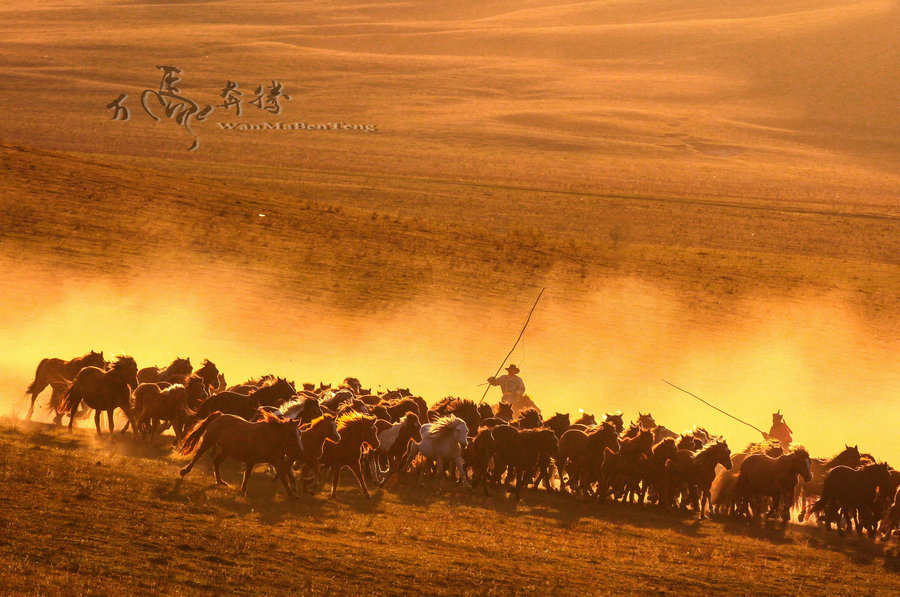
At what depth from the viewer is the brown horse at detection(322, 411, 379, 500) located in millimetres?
15258

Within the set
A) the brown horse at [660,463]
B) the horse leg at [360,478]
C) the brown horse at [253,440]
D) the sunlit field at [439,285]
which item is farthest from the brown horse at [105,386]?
the brown horse at [660,463]

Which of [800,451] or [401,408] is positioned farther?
[401,408]

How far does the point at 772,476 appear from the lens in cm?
1678

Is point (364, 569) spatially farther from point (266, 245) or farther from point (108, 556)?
point (266, 245)

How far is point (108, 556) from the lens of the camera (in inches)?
449

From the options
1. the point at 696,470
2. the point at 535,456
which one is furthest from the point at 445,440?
the point at 696,470

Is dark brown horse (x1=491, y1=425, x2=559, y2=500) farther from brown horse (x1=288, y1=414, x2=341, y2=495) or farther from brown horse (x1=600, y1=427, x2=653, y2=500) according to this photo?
brown horse (x1=288, y1=414, x2=341, y2=495)

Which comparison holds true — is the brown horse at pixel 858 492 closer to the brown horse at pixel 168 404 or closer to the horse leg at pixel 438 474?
the horse leg at pixel 438 474

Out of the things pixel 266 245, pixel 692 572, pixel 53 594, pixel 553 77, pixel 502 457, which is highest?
pixel 553 77

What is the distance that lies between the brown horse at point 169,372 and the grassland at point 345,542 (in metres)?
2.17

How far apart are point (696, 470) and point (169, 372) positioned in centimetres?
913

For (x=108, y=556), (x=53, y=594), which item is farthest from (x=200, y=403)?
(x=53, y=594)

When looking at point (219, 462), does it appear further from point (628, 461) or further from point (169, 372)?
point (628, 461)

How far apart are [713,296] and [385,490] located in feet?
85.4
